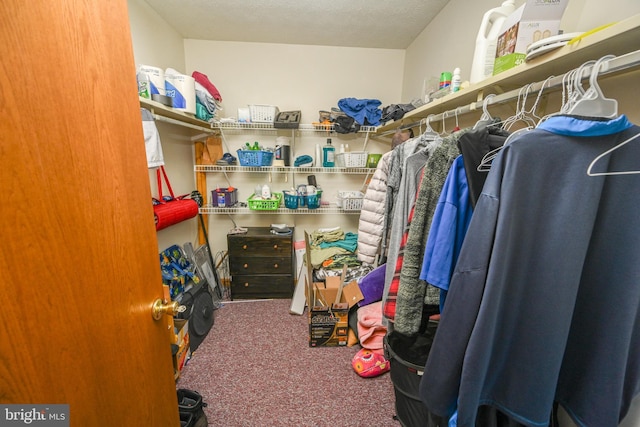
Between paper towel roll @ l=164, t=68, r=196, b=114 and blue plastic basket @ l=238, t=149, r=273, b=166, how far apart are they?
535 mm

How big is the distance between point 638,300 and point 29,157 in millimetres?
1370

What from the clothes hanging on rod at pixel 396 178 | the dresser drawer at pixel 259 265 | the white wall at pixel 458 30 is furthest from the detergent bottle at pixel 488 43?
the dresser drawer at pixel 259 265

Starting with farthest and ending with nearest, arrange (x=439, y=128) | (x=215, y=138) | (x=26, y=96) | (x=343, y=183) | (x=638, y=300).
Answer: (x=343, y=183) < (x=215, y=138) < (x=439, y=128) < (x=638, y=300) < (x=26, y=96)

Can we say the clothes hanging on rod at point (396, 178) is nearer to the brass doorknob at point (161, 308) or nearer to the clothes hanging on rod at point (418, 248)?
the clothes hanging on rod at point (418, 248)

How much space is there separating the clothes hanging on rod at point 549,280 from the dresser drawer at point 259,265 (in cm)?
184

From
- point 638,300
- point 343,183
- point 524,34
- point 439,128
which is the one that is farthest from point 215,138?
point 638,300

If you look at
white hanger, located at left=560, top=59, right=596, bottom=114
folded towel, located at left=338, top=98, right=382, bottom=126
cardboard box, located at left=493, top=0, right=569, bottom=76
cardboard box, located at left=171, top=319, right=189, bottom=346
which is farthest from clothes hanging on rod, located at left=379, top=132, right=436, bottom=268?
cardboard box, located at left=171, top=319, right=189, bottom=346

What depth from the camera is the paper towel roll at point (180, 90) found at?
1.75m

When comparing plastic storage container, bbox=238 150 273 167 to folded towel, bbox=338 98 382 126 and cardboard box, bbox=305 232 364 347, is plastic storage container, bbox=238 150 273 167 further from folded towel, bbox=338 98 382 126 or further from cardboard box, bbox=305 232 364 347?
cardboard box, bbox=305 232 364 347

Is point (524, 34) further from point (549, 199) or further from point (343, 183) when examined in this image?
point (343, 183)

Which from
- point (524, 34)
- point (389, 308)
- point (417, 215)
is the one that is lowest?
point (389, 308)

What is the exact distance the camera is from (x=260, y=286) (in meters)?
2.46

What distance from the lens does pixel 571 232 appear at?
64 centimetres

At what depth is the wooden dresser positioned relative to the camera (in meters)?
2.37
